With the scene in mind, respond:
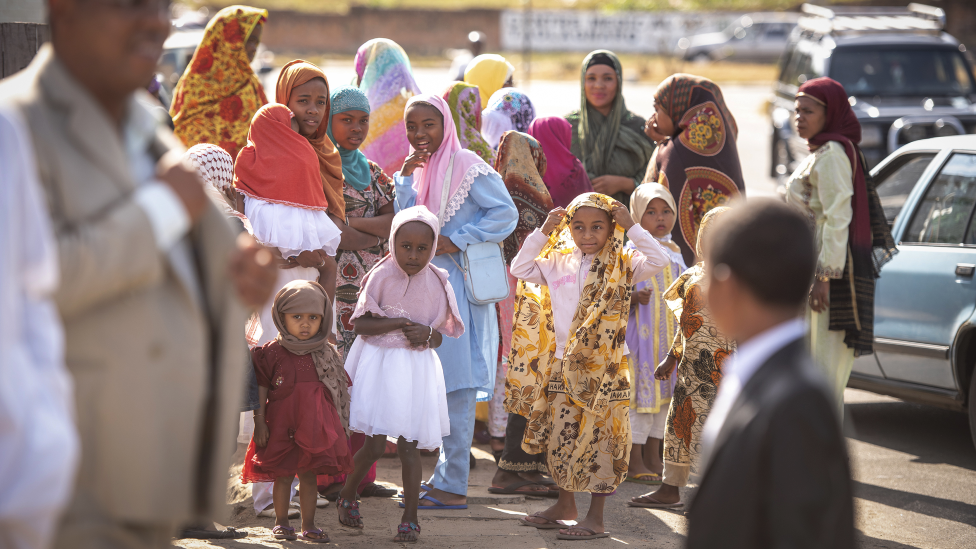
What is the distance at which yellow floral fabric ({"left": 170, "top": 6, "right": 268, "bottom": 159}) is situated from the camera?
6797mm

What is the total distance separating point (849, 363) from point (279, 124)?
3.47 metres

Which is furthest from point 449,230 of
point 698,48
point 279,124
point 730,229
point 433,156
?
point 698,48

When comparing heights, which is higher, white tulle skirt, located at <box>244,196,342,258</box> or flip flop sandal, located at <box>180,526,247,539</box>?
white tulle skirt, located at <box>244,196,342,258</box>

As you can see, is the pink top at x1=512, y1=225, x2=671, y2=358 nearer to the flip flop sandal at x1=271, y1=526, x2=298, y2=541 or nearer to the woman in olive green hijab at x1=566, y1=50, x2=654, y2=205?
the flip flop sandal at x1=271, y1=526, x2=298, y2=541

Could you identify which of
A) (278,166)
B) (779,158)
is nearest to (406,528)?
(278,166)

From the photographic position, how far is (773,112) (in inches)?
550

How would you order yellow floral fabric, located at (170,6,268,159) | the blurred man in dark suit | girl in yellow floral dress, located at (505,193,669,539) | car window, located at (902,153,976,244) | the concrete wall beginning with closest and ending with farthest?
the blurred man in dark suit → girl in yellow floral dress, located at (505,193,669,539) → car window, located at (902,153,976,244) → yellow floral fabric, located at (170,6,268,159) → the concrete wall

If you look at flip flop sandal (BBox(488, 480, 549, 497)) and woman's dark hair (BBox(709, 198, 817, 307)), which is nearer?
woman's dark hair (BBox(709, 198, 817, 307))

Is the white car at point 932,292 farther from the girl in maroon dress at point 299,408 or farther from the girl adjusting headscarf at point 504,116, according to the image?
the girl in maroon dress at point 299,408

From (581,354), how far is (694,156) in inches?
82.4

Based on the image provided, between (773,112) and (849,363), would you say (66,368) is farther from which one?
(773,112)

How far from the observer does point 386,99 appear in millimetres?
6555

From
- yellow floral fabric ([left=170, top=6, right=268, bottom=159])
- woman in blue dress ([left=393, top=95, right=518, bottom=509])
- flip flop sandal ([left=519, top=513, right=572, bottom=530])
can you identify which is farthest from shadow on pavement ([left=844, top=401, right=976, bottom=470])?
yellow floral fabric ([left=170, top=6, right=268, bottom=159])

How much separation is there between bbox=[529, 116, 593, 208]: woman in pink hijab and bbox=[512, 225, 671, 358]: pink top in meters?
1.19
